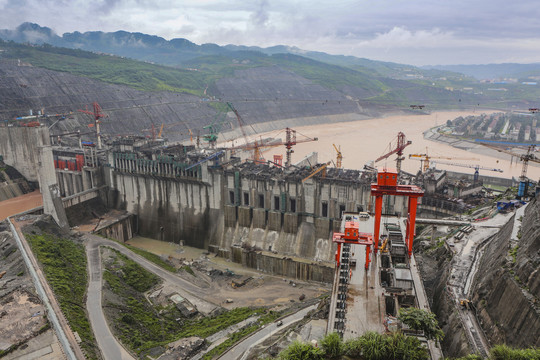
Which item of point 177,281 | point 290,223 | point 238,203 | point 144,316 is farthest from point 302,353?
point 238,203

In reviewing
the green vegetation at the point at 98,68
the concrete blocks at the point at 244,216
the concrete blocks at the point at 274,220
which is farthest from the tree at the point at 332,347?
the green vegetation at the point at 98,68

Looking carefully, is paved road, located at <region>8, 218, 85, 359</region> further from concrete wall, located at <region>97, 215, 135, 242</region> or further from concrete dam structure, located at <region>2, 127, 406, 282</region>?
concrete dam structure, located at <region>2, 127, 406, 282</region>

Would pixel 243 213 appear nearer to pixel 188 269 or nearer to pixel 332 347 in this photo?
pixel 188 269

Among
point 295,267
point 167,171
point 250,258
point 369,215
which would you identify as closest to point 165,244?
point 167,171

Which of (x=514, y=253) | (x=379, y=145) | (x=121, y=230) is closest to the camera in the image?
(x=514, y=253)

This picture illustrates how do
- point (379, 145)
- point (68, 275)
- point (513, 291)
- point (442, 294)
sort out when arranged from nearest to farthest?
point (513, 291), point (442, 294), point (68, 275), point (379, 145)
